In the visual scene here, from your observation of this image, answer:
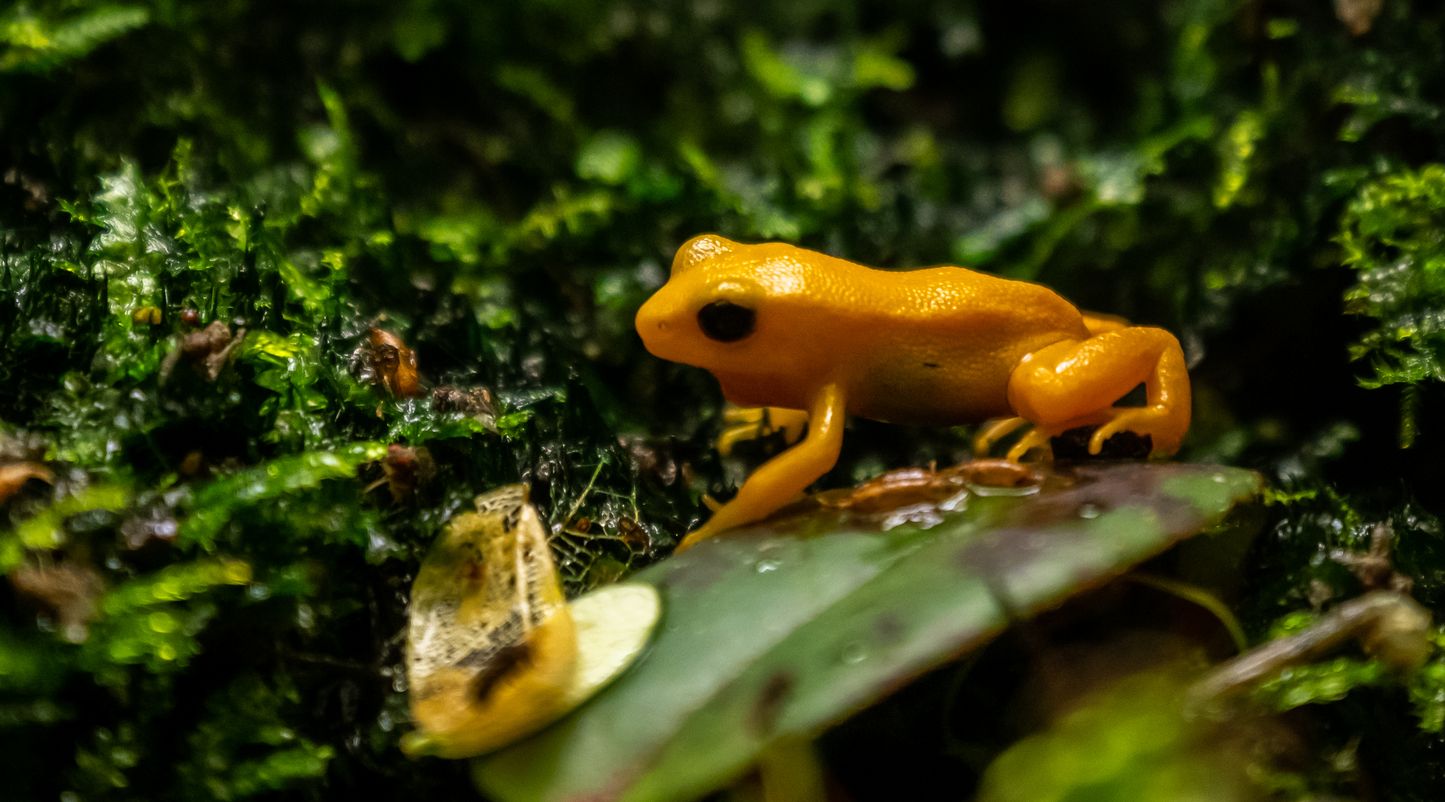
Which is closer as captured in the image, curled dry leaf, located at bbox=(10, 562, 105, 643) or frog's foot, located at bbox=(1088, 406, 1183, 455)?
curled dry leaf, located at bbox=(10, 562, 105, 643)

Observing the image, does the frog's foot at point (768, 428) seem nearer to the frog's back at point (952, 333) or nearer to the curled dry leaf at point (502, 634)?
the frog's back at point (952, 333)

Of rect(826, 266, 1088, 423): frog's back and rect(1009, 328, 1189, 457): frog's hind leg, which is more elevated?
rect(826, 266, 1088, 423): frog's back

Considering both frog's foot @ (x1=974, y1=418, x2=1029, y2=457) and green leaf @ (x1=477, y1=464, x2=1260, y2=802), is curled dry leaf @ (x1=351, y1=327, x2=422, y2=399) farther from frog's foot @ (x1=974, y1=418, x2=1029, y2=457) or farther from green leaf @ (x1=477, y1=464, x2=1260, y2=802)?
frog's foot @ (x1=974, y1=418, x2=1029, y2=457)

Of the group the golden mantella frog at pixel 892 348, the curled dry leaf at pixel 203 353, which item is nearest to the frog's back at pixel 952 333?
the golden mantella frog at pixel 892 348

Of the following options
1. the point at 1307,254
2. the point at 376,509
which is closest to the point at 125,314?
the point at 376,509

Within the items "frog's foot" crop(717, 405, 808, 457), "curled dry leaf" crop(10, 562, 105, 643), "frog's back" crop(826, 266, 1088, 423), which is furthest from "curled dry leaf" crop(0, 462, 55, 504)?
"frog's back" crop(826, 266, 1088, 423)

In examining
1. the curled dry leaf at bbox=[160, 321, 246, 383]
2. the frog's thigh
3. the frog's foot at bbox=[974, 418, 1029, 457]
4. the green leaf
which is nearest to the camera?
the green leaf

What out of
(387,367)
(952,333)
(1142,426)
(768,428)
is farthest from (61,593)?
(1142,426)
